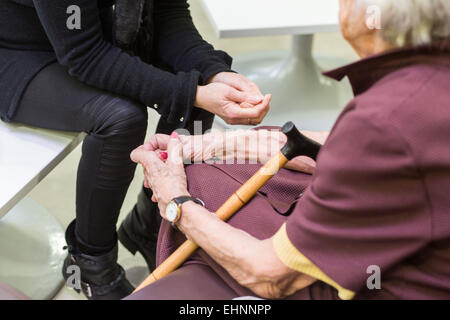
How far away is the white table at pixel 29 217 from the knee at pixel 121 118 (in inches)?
4.6

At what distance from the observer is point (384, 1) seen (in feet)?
2.53

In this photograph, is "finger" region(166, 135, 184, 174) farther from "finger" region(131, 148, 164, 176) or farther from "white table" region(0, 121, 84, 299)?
"white table" region(0, 121, 84, 299)

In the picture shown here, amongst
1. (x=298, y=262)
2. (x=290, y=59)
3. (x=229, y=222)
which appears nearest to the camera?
(x=298, y=262)

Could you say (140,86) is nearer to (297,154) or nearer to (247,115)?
(247,115)

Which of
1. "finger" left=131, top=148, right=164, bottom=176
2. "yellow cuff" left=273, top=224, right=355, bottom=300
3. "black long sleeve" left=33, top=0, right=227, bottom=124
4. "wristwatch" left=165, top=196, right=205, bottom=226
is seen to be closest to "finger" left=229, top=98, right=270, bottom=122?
"black long sleeve" left=33, top=0, right=227, bottom=124

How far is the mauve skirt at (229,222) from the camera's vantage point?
98 centimetres

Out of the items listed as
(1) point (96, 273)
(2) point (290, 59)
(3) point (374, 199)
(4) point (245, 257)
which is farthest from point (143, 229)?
(2) point (290, 59)

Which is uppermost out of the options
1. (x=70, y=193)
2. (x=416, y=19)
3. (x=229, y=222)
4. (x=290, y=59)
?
(x=416, y=19)

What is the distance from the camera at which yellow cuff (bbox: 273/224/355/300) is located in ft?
2.80

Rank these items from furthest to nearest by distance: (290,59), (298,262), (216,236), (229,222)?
(290,59)
(229,222)
(216,236)
(298,262)

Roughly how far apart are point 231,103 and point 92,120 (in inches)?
13.7

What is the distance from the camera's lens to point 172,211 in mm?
1086

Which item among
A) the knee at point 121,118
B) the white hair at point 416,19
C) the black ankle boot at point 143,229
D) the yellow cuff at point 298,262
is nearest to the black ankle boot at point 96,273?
the black ankle boot at point 143,229

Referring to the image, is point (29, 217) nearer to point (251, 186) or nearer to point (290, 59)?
point (251, 186)
